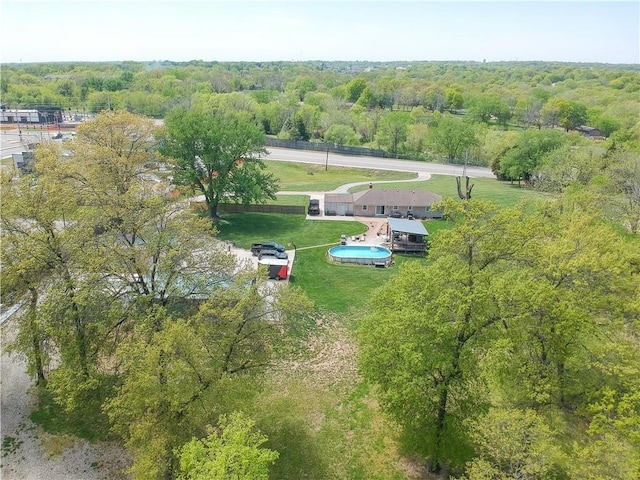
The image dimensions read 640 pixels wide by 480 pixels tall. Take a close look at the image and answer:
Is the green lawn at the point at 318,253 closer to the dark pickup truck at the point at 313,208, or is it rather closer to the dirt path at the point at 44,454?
the dark pickup truck at the point at 313,208

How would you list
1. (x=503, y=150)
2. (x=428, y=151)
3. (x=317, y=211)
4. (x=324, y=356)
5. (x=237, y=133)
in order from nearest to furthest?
(x=324, y=356)
(x=237, y=133)
(x=317, y=211)
(x=503, y=150)
(x=428, y=151)

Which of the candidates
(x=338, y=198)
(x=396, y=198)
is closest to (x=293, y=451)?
(x=338, y=198)


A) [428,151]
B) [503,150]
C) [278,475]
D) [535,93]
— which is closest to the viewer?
[278,475]

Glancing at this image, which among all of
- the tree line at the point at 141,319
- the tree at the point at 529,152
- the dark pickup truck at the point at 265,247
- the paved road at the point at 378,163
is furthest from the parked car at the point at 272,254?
the tree at the point at 529,152

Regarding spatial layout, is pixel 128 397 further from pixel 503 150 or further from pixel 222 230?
pixel 503 150

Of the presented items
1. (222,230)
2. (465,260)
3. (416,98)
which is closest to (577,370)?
(465,260)
